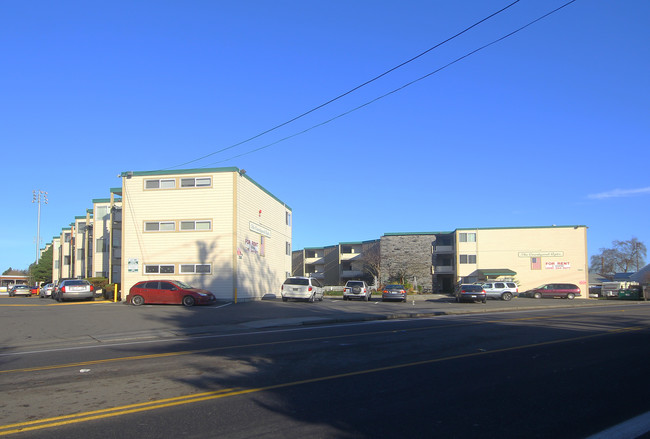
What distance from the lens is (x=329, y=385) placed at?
7.80 metres

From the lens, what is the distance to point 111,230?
42.0 metres

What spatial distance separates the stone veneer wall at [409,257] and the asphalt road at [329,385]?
5045 cm

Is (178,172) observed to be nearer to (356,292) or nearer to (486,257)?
(356,292)

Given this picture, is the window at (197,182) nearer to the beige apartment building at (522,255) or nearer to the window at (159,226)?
the window at (159,226)

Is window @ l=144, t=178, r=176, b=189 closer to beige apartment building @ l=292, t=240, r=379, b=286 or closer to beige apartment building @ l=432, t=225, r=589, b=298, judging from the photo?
beige apartment building @ l=432, t=225, r=589, b=298

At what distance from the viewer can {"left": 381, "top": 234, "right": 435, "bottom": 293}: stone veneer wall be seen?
214ft

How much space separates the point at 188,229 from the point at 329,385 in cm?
2781

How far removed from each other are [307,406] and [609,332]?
1251 centimetres

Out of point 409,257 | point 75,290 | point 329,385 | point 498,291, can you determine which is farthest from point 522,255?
point 329,385

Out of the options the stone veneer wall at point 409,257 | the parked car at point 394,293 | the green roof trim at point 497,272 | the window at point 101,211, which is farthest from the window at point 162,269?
the green roof trim at point 497,272

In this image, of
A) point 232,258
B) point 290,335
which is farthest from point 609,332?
point 232,258

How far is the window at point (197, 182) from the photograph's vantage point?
34125mm

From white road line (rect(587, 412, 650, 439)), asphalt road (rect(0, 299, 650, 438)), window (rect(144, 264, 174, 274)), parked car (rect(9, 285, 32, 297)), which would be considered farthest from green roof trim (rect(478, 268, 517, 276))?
white road line (rect(587, 412, 650, 439))

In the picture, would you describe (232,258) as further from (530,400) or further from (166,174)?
(530,400)
